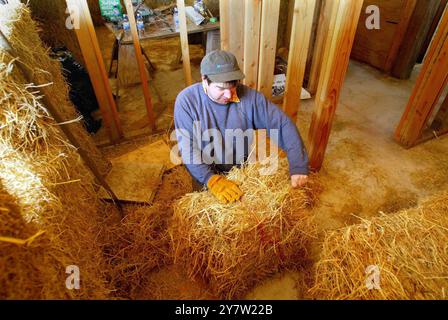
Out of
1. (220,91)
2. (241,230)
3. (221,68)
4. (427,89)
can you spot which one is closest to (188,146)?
(220,91)

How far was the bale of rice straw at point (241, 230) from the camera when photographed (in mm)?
1730

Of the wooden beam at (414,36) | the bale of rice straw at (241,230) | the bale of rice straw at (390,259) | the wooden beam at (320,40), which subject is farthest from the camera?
the wooden beam at (414,36)

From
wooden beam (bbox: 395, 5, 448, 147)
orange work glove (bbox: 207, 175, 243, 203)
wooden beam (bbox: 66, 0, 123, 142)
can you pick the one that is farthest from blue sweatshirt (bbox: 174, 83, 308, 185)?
wooden beam (bbox: 395, 5, 448, 147)

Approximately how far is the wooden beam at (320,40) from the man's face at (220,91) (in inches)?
92.0

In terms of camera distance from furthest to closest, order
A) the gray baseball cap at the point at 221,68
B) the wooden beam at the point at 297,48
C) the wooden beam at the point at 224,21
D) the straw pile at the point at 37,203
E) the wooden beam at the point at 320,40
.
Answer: the wooden beam at the point at 320,40
the wooden beam at the point at 224,21
the wooden beam at the point at 297,48
the gray baseball cap at the point at 221,68
the straw pile at the point at 37,203

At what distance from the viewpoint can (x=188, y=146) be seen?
2094mm

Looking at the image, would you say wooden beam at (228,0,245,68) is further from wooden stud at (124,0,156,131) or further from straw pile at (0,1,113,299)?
straw pile at (0,1,113,299)

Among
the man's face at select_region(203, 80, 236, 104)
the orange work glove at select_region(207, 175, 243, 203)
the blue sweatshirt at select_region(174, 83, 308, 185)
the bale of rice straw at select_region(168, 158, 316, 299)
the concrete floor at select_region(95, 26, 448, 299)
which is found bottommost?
the concrete floor at select_region(95, 26, 448, 299)

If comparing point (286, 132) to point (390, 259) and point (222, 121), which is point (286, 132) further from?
point (390, 259)

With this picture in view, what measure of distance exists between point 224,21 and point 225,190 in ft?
5.32

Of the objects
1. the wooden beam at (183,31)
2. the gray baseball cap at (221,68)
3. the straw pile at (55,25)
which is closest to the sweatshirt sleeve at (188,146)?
the gray baseball cap at (221,68)

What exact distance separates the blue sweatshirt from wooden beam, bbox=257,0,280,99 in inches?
24.1

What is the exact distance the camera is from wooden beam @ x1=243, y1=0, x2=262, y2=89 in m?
2.30

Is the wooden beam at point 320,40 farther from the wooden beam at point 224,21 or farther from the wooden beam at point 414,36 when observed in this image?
the wooden beam at point 414,36
